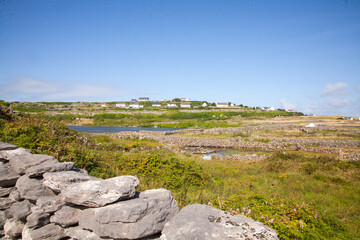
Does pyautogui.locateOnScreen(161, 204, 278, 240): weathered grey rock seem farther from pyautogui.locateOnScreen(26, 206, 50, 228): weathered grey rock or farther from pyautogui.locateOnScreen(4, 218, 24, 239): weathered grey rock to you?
pyautogui.locateOnScreen(4, 218, 24, 239): weathered grey rock

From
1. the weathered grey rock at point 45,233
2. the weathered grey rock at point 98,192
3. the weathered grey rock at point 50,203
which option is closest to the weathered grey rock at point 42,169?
the weathered grey rock at point 50,203

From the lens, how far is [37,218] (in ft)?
14.7

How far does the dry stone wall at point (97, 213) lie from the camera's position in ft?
11.3

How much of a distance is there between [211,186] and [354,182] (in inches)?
350

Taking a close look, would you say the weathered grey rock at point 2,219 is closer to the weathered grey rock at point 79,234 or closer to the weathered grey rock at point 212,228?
the weathered grey rock at point 79,234

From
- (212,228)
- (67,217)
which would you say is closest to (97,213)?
(67,217)

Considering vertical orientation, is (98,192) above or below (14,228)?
above

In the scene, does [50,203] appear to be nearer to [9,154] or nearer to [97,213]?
[97,213]

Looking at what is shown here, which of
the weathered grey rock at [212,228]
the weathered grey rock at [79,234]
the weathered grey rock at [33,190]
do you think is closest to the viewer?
the weathered grey rock at [212,228]

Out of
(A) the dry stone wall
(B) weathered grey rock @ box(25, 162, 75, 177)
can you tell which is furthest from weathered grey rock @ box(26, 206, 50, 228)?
(B) weathered grey rock @ box(25, 162, 75, 177)

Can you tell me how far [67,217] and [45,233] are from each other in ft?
2.02

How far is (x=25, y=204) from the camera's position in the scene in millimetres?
5008

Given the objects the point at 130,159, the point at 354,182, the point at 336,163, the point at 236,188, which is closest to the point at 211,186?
the point at 236,188

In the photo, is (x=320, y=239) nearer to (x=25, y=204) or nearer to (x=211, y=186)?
(x=211, y=186)
